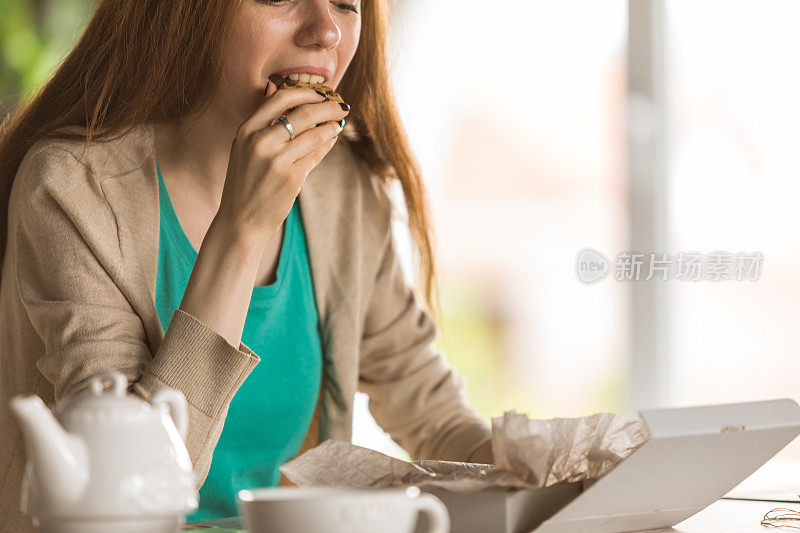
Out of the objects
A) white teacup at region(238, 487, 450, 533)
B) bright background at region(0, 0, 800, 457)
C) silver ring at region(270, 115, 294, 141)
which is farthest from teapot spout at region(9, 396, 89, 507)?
bright background at region(0, 0, 800, 457)

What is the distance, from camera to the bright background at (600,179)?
109 inches

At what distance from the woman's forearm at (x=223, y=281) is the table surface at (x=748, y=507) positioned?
0.64ft

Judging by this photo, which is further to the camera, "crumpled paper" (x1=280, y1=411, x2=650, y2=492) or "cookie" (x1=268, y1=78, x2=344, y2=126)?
"cookie" (x1=268, y1=78, x2=344, y2=126)

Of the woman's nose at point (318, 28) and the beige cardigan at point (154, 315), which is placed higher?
the woman's nose at point (318, 28)

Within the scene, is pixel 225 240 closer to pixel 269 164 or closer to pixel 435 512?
pixel 269 164

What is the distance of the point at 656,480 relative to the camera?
724 mm

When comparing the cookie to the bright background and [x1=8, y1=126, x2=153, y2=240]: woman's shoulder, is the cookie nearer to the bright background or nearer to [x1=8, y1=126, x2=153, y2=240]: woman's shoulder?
[x1=8, y1=126, x2=153, y2=240]: woman's shoulder

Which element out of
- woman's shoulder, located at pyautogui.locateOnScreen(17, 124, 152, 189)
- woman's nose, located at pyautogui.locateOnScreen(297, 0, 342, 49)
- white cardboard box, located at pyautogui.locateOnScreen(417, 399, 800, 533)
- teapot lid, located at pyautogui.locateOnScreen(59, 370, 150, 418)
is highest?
woman's nose, located at pyautogui.locateOnScreen(297, 0, 342, 49)

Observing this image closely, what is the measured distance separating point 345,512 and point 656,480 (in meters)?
0.28

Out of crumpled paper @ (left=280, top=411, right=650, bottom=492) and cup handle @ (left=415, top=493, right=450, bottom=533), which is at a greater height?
cup handle @ (left=415, top=493, right=450, bottom=533)

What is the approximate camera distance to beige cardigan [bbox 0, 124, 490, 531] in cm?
95

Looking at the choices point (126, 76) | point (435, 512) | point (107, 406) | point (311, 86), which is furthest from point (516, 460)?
point (126, 76)

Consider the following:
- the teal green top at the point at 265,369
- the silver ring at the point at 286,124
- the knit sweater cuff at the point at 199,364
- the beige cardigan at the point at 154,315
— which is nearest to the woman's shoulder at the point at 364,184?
the beige cardigan at the point at 154,315

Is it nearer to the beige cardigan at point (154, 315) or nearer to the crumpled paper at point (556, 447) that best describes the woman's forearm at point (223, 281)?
the beige cardigan at point (154, 315)
